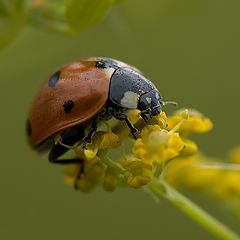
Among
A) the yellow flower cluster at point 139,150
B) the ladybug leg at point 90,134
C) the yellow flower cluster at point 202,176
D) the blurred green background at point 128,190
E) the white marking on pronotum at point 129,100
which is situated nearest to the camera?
the yellow flower cluster at point 139,150

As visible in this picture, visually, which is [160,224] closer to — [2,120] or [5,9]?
[2,120]

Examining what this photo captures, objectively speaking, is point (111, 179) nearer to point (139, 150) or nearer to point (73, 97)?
point (139, 150)

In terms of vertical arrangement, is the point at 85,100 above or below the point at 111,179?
above

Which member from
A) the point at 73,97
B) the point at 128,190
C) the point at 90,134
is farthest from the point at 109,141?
the point at 128,190

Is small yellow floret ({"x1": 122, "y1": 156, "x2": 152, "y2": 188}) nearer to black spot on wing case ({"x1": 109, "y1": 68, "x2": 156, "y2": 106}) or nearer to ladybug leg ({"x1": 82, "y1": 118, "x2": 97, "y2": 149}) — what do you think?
ladybug leg ({"x1": 82, "y1": 118, "x2": 97, "y2": 149})

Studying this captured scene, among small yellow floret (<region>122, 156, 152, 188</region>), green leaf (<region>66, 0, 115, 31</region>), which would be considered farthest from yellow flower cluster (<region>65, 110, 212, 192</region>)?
green leaf (<region>66, 0, 115, 31</region>)

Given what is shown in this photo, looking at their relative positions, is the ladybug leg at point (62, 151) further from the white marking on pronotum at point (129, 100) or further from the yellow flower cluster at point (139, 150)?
the white marking on pronotum at point (129, 100)

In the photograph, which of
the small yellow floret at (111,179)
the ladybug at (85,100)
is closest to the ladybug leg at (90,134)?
the ladybug at (85,100)
